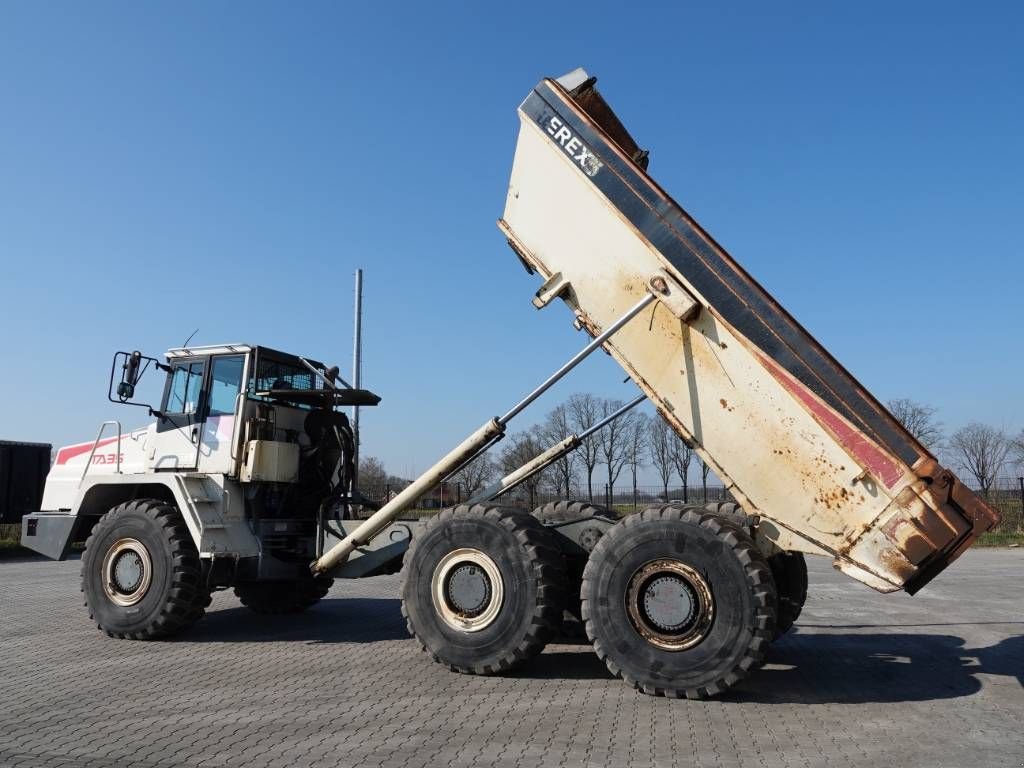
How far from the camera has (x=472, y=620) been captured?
6312mm

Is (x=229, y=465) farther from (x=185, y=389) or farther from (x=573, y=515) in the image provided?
(x=573, y=515)

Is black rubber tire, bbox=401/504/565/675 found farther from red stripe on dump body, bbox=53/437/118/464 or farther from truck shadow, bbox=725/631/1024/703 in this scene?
red stripe on dump body, bbox=53/437/118/464

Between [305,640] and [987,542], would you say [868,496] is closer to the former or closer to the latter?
[305,640]

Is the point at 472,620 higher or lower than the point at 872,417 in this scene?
lower

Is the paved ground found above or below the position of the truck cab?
below

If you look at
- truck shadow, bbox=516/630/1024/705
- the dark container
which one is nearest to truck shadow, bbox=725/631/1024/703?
truck shadow, bbox=516/630/1024/705

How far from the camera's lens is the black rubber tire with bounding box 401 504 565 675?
20.0 ft

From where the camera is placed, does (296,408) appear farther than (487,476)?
No

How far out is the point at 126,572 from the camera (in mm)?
8016

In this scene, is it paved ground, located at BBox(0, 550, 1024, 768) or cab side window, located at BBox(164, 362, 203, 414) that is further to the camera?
cab side window, located at BBox(164, 362, 203, 414)

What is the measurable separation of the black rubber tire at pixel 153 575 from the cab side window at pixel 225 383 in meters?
1.20

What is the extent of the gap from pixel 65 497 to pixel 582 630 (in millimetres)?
6328

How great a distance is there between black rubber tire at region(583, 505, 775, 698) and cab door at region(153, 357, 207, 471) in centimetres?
496

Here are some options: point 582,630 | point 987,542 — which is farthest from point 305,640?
point 987,542
